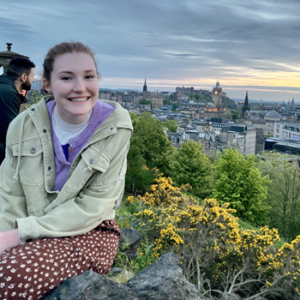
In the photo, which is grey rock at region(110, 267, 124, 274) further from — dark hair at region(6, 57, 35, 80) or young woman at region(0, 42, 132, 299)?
dark hair at region(6, 57, 35, 80)

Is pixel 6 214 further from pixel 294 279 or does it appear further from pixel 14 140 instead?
pixel 294 279

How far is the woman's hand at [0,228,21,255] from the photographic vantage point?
215 centimetres

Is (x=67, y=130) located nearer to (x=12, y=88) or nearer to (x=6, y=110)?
(x=6, y=110)

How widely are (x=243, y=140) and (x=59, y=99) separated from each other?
275 ft

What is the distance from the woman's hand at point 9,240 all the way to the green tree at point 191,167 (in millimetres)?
22739

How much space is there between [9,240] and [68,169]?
699mm

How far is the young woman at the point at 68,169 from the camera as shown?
2289 millimetres

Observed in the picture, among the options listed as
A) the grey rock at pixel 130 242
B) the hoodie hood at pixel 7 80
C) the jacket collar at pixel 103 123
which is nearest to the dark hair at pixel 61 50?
the jacket collar at pixel 103 123

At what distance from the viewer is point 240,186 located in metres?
23.0

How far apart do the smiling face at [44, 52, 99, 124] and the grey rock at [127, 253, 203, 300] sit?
4.76 feet

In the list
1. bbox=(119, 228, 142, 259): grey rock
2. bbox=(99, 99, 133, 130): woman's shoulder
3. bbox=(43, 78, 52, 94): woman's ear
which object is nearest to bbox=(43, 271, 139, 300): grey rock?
bbox=(99, 99, 133, 130): woman's shoulder

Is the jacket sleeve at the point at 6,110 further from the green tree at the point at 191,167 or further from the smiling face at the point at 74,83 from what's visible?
the green tree at the point at 191,167

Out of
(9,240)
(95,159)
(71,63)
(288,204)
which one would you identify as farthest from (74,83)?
(288,204)

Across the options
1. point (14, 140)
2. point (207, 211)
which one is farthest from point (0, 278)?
point (207, 211)
